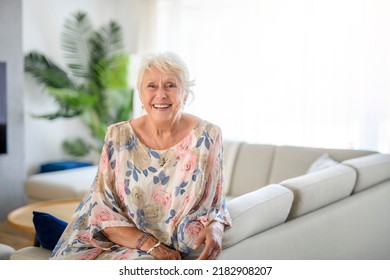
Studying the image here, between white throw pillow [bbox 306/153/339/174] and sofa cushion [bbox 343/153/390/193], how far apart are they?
33 centimetres

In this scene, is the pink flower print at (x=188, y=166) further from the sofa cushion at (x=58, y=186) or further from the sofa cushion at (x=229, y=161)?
the sofa cushion at (x=58, y=186)

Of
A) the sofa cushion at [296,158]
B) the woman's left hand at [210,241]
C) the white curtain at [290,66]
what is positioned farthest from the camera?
the white curtain at [290,66]

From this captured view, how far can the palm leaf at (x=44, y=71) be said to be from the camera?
4641 millimetres

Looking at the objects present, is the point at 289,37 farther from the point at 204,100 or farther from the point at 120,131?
the point at 120,131

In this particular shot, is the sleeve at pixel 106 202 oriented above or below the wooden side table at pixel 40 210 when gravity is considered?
above

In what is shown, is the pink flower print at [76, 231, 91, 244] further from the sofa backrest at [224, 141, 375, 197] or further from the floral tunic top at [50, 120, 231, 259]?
the sofa backrest at [224, 141, 375, 197]

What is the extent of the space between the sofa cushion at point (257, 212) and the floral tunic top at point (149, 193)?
5 cm

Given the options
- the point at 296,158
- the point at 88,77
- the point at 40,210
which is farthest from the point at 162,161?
the point at 88,77

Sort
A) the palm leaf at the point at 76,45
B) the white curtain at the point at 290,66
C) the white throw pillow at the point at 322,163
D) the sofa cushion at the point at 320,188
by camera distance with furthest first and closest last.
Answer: the palm leaf at the point at 76,45
the white curtain at the point at 290,66
the white throw pillow at the point at 322,163
the sofa cushion at the point at 320,188

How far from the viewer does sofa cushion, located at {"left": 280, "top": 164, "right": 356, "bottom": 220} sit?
201cm

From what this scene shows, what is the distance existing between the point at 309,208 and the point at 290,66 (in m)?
2.41

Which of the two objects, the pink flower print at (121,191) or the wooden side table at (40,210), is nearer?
the pink flower print at (121,191)

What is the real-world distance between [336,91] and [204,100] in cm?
127

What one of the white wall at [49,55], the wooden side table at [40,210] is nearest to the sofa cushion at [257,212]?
the wooden side table at [40,210]
